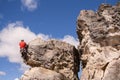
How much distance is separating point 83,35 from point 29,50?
8.83m

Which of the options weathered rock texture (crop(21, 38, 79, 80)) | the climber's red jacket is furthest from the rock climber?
weathered rock texture (crop(21, 38, 79, 80))

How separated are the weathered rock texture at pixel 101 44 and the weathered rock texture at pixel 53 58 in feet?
7.25

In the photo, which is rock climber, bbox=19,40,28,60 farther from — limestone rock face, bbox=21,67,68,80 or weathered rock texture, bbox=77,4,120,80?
weathered rock texture, bbox=77,4,120,80

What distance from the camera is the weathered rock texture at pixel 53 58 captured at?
4256 centimetres

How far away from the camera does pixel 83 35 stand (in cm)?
4291

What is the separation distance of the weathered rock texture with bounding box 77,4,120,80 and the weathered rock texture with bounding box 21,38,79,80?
2209 millimetres

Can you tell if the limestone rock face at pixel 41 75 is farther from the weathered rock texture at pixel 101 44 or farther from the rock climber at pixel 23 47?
the weathered rock texture at pixel 101 44

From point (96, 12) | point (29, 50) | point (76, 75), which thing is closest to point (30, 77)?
point (29, 50)

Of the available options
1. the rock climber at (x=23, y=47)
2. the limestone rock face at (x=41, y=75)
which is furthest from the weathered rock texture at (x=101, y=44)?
the rock climber at (x=23, y=47)

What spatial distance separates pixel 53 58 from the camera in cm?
4291

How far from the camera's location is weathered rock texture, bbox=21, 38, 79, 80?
4256 cm

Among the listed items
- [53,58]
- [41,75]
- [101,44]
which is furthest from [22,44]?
[101,44]

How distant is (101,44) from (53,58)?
8.75m

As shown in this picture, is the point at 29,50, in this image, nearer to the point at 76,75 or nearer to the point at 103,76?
the point at 76,75
